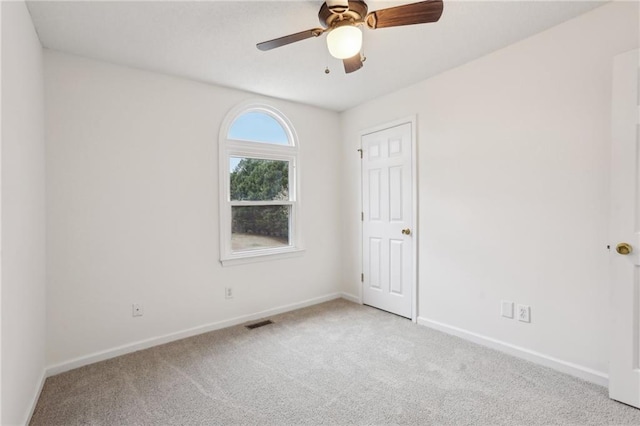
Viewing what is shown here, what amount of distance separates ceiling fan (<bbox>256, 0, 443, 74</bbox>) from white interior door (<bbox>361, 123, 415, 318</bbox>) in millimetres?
1678

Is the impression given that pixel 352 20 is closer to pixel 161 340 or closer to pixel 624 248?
pixel 624 248

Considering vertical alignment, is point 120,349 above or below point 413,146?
below

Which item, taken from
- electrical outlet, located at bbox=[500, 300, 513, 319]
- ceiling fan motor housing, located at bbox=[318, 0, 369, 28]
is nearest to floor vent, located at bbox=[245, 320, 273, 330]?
electrical outlet, located at bbox=[500, 300, 513, 319]

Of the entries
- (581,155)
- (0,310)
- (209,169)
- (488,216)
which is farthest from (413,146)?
(0,310)

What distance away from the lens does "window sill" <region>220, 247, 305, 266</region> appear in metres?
3.40

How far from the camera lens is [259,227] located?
372 cm

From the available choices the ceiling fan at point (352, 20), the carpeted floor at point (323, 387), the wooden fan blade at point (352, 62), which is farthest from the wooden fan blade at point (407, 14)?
the carpeted floor at point (323, 387)

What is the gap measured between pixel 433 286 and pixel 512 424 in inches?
58.4

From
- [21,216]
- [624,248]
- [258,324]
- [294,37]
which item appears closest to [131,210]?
[21,216]

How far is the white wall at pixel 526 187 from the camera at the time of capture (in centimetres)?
220

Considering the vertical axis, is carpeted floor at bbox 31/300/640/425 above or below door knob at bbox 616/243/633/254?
below

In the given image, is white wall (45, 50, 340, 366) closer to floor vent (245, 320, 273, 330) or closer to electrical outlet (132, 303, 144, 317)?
electrical outlet (132, 303, 144, 317)

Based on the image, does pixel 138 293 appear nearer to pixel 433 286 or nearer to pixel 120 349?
pixel 120 349

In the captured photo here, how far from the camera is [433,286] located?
10.6 feet
